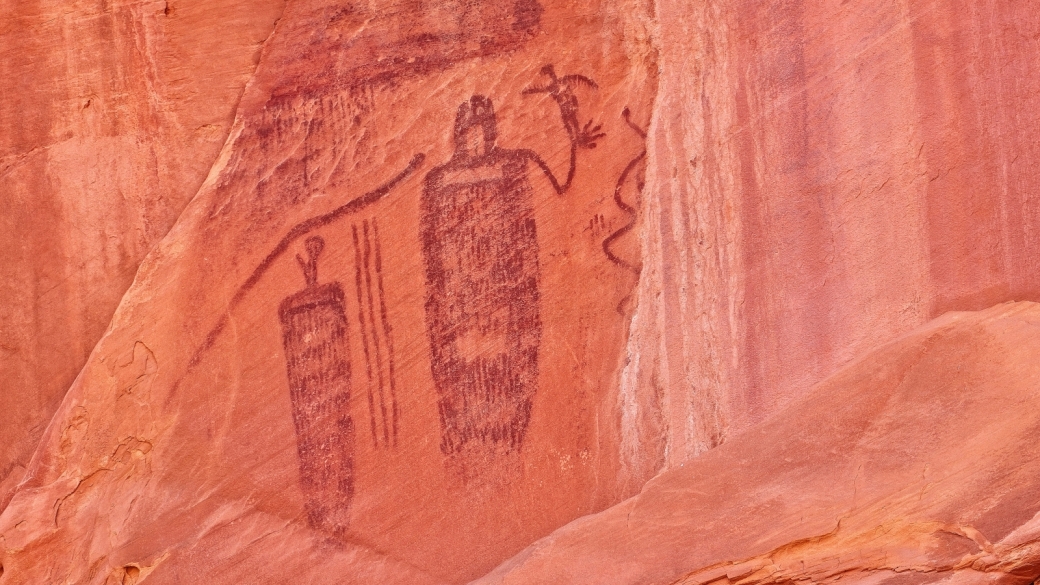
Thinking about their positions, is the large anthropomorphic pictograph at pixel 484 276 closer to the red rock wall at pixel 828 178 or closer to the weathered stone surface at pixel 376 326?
the weathered stone surface at pixel 376 326

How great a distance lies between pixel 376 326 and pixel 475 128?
0.72m

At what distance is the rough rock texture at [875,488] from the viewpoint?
9.91 feet

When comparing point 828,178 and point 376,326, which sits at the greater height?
point 828,178

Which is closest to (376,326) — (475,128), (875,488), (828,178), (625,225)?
(475,128)

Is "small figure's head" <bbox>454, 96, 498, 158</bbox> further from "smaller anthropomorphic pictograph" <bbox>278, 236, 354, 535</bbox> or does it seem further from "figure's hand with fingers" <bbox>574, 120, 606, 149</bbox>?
"smaller anthropomorphic pictograph" <bbox>278, 236, 354, 535</bbox>

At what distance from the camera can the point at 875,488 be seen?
305 centimetres

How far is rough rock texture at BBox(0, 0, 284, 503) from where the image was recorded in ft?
10.1

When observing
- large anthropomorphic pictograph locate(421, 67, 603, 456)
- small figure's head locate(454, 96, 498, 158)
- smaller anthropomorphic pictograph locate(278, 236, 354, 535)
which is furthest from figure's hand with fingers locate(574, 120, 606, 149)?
smaller anthropomorphic pictograph locate(278, 236, 354, 535)

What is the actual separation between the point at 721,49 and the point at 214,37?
1630 mm

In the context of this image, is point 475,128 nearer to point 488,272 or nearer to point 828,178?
point 488,272

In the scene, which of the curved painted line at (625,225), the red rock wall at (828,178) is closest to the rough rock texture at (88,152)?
the curved painted line at (625,225)

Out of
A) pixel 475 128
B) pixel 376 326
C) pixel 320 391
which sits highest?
pixel 475 128

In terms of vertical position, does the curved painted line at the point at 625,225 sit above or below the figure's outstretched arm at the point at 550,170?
below

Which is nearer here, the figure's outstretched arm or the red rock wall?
the red rock wall
